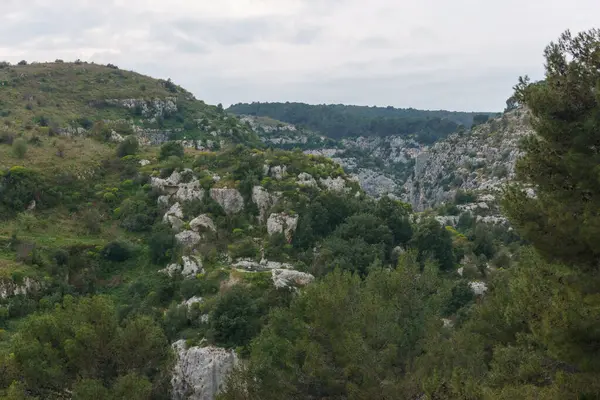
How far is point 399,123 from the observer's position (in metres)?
191

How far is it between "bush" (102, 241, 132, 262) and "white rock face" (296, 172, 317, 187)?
15272 mm

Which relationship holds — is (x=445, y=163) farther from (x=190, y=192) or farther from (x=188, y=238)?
(x=188, y=238)

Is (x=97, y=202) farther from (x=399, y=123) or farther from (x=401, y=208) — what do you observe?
(x=399, y=123)

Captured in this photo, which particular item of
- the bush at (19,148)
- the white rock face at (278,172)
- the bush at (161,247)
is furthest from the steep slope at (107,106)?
the bush at (161,247)

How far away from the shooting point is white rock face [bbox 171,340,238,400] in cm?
2381

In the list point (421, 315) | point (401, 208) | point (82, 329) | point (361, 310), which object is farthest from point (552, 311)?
point (401, 208)

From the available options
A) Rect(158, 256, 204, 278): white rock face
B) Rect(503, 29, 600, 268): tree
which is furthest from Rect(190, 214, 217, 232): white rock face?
Rect(503, 29, 600, 268): tree

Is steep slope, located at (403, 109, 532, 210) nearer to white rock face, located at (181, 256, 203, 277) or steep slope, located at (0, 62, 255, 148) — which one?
steep slope, located at (0, 62, 255, 148)

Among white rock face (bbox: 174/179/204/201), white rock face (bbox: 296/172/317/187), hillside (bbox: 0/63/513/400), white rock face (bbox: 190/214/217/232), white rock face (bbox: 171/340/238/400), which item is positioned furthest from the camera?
white rock face (bbox: 296/172/317/187)

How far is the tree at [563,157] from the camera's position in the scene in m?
10.9

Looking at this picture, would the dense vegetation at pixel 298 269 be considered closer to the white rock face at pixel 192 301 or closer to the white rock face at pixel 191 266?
the white rock face at pixel 191 266

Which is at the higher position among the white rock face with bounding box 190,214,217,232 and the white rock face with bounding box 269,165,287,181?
the white rock face with bounding box 269,165,287,181

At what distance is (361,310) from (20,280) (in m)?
22.9

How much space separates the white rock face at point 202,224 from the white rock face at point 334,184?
1116 centimetres
